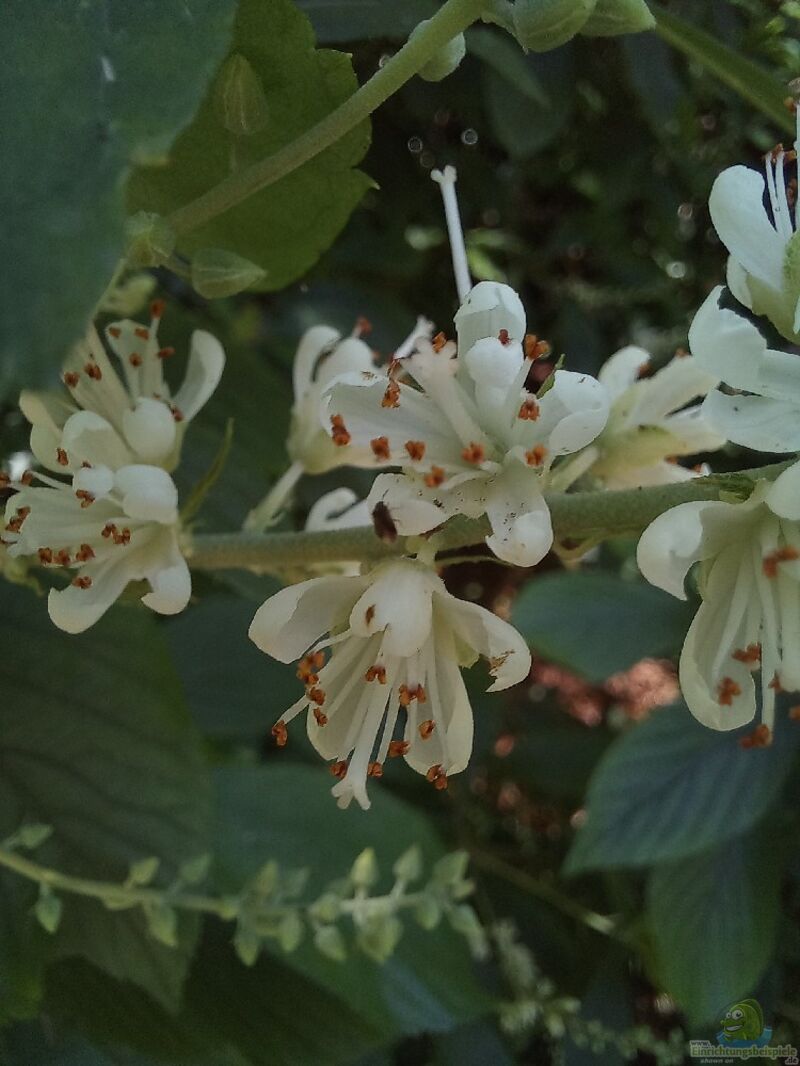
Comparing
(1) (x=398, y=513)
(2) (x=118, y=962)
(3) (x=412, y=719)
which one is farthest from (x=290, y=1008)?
(1) (x=398, y=513)

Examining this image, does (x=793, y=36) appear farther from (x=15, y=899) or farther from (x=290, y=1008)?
(x=290, y=1008)

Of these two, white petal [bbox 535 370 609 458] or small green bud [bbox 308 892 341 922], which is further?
small green bud [bbox 308 892 341 922]

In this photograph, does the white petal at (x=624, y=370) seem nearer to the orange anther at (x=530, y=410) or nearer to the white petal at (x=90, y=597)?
the orange anther at (x=530, y=410)

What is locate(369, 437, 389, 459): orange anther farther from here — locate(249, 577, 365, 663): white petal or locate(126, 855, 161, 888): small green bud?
locate(126, 855, 161, 888): small green bud

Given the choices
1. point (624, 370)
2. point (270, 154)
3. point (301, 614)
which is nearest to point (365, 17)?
point (270, 154)

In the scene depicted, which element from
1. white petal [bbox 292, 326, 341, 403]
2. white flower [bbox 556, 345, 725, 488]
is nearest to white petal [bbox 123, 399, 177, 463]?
white petal [bbox 292, 326, 341, 403]

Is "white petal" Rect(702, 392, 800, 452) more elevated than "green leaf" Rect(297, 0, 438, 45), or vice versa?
"green leaf" Rect(297, 0, 438, 45)
